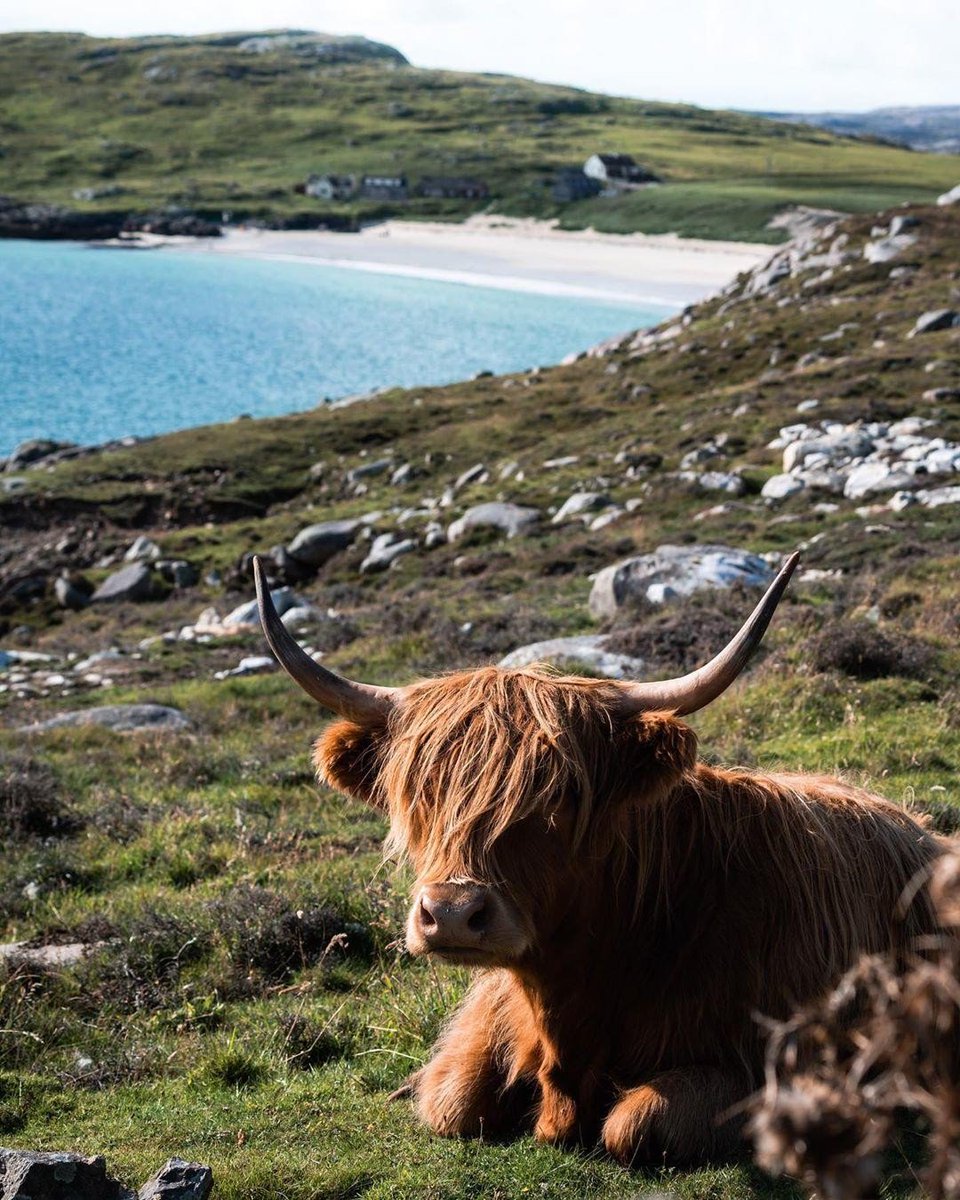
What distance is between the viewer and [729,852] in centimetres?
443

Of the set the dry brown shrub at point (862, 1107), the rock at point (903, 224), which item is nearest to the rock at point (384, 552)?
the dry brown shrub at point (862, 1107)

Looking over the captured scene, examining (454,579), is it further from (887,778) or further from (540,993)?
(540,993)

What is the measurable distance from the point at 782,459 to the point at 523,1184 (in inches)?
853

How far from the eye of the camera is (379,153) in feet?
518

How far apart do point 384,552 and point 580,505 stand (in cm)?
367

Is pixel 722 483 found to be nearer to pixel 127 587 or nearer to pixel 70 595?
pixel 127 587

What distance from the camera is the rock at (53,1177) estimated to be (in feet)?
11.6

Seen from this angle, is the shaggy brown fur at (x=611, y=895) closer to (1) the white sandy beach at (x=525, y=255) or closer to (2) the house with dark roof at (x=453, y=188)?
(1) the white sandy beach at (x=525, y=255)

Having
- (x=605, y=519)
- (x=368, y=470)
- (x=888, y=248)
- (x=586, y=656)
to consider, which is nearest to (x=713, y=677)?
(x=586, y=656)

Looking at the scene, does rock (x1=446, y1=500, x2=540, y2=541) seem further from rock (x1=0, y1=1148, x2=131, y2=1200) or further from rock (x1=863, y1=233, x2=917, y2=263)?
rock (x1=863, y1=233, x2=917, y2=263)

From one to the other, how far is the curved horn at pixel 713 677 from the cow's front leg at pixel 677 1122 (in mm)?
1085

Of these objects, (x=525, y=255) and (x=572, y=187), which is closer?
(x=525, y=255)

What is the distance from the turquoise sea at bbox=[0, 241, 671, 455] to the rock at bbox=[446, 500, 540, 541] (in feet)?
89.3

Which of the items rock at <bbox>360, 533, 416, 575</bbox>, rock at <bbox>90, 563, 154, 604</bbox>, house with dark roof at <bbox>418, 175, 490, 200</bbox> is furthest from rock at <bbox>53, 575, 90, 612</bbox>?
house with dark roof at <bbox>418, 175, 490, 200</bbox>
